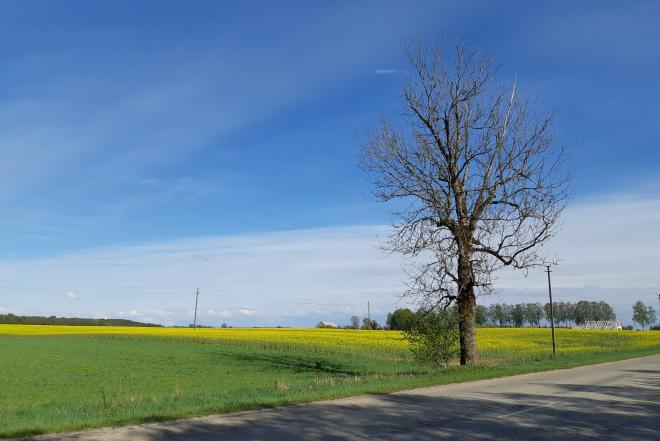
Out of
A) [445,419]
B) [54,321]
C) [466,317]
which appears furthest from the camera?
[54,321]

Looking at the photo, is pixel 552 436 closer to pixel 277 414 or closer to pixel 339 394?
pixel 277 414

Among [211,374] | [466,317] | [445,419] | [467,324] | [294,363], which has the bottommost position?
[211,374]

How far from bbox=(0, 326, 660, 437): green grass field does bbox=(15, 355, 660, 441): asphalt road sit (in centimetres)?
103

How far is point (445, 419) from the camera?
10.5 meters

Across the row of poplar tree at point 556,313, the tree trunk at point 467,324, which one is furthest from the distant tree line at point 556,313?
the tree trunk at point 467,324

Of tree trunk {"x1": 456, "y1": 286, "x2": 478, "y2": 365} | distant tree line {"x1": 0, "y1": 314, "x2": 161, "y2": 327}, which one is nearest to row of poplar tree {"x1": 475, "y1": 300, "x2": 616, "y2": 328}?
distant tree line {"x1": 0, "y1": 314, "x2": 161, "y2": 327}

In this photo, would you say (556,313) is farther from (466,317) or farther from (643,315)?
(466,317)

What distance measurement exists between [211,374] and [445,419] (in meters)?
22.6

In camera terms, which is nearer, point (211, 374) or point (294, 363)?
point (211, 374)

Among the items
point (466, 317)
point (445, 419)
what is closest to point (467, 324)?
point (466, 317)

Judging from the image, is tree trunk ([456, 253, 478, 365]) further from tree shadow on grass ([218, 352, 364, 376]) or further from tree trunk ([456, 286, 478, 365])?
tree shadow on grass ([218, 352, 364, 376])

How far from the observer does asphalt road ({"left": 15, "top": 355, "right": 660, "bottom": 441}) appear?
902 centimetres

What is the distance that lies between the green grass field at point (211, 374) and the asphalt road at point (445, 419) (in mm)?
1029

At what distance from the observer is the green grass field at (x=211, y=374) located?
12263 mm
